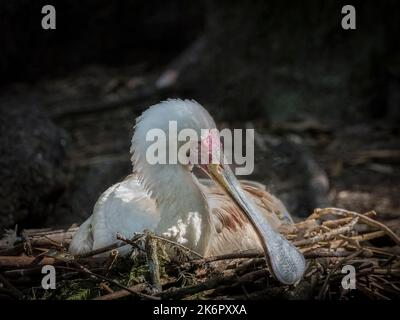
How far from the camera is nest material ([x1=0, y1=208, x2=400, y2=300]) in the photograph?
3.77 meters

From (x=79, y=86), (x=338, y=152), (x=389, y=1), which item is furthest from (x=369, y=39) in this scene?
(x=79, y=86)

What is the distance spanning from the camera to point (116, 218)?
4.19 m

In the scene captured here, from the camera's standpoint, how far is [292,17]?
912 centimetres

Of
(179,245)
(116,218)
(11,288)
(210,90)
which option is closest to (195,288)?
(179,245)

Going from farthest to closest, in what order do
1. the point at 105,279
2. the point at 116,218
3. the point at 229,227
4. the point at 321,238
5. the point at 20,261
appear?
the point at 229,227 → the point at 321,238 → the point at 116,218 → the point at 20,261 → the point at 105,279

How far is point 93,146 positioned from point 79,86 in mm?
2622

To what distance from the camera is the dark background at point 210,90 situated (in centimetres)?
645

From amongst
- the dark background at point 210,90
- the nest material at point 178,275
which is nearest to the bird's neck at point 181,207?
the nest material at point 178,275

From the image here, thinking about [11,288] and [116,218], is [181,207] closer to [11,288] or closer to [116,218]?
[116,218]

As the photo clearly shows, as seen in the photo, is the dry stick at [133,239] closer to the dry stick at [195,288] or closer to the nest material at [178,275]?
the nest material at [178,275]

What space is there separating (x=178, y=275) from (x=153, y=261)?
0.61 ft

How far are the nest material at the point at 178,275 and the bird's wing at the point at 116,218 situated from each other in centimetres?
14

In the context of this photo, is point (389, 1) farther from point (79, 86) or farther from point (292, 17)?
point (79, 86)
